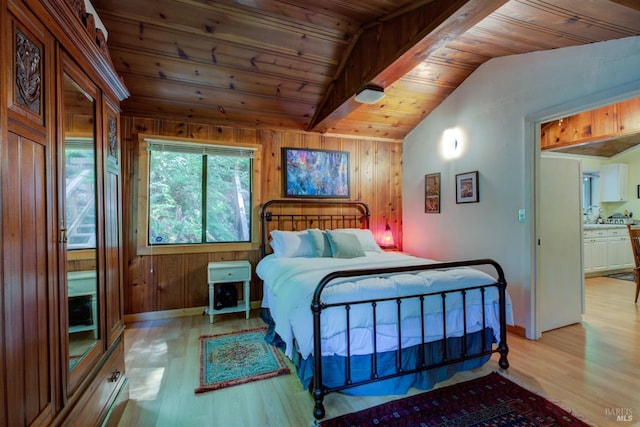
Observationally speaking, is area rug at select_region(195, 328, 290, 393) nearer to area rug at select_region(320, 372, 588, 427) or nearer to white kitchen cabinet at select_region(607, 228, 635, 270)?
area rug at select_region(320, 372, 588, 427)

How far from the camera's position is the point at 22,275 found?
918mm

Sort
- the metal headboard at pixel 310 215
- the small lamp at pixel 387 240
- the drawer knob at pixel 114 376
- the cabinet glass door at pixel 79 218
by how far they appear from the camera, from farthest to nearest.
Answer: the small lamp at pixel 387 240
the metal headboard at pixel 310 215
the drawer knob at pixel 114 376
the cabinet glass door at pixel 79 218

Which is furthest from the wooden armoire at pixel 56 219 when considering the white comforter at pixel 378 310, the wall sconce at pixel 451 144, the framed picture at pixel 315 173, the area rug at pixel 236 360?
the wall sconce at pixel 451 144

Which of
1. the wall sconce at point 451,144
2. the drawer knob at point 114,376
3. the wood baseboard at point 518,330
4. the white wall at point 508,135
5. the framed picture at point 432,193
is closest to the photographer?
the drawer knob at point 114,376

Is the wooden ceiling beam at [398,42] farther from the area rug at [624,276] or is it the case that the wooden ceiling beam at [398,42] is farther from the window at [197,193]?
the area rug at [624,276]

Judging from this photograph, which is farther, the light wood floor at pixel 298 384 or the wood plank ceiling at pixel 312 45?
the wood plank ceiling at pixel 312 45

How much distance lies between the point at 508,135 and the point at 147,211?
4.10 m

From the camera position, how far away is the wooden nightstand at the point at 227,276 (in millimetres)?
3324

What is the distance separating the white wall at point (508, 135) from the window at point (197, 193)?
2.60 m

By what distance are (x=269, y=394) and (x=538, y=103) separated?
11.4 ft

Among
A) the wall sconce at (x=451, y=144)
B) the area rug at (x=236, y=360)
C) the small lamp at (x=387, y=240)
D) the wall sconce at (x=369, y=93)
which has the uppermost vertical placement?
the wall sconce at (x=369, y=93)

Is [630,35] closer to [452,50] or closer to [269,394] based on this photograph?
[452,50]

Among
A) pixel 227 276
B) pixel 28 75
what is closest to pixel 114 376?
pixel 28 75

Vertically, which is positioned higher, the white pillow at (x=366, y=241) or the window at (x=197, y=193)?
the window at (x=197, y=193)
